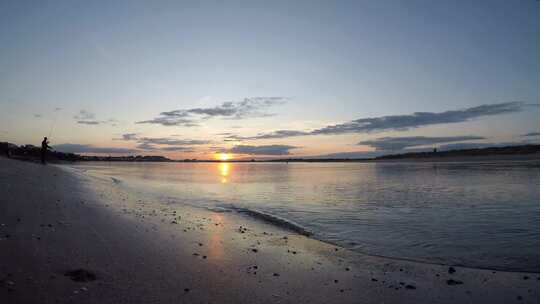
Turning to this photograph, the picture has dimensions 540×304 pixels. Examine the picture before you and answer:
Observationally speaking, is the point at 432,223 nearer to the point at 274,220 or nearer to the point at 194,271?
the point at 274,220

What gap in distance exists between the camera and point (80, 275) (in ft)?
18.0

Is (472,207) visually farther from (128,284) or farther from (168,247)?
(128,284)

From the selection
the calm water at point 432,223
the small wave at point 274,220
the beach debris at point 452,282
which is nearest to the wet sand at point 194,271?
the beach debris at point 452,282

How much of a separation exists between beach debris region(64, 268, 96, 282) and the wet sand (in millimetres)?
15

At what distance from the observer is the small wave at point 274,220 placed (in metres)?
12.5

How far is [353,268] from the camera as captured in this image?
7.79 m

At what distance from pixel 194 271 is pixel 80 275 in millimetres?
1947

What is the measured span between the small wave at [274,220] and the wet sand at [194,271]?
1.90m

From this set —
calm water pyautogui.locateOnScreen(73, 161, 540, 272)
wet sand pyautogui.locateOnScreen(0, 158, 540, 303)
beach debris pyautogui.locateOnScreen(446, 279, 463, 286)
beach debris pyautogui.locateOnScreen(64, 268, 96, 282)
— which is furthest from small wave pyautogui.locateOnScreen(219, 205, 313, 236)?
beach debris pyautogui.locateOnScreen(64, 268, 96, 282)

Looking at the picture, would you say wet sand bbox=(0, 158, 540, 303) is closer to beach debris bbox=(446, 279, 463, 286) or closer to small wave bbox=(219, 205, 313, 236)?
beach debris bbox=(446, 279, 463, 286)

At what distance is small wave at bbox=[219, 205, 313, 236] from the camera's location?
1251 cm

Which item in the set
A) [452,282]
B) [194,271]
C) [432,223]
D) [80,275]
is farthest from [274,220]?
[80,275]

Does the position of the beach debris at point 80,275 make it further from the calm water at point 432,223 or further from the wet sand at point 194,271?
the calm water at point 432,223

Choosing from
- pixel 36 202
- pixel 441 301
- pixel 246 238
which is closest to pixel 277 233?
pixel 246 238
